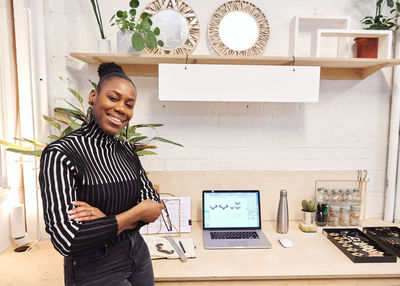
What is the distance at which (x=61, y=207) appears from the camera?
877 mm

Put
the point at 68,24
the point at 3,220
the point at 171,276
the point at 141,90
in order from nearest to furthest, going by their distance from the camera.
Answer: the point at 171,276 < the point at 3,220 < the point at 68,24 < the point at 141,90

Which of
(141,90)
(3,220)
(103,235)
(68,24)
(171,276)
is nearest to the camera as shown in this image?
(103,235)

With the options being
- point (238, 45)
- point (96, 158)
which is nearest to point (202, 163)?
point (238, 45)

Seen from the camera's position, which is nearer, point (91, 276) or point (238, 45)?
point (91, 276)

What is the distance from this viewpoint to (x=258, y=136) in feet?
6.45

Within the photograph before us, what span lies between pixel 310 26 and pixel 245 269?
1563mm

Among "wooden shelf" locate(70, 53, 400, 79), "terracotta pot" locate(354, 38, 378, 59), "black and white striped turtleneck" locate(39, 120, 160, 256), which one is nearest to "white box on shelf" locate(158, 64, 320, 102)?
"wooden shelf" locate(70, 53, 400, 79)

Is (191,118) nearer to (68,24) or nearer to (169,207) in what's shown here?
(169,207)

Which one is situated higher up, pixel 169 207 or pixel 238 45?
pixel 238 45

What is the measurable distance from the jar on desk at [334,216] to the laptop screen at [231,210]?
48 centimetres

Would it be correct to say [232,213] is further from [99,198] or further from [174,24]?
[174,24]

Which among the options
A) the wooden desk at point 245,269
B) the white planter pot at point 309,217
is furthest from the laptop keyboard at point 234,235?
the white planter pot at point 309,217

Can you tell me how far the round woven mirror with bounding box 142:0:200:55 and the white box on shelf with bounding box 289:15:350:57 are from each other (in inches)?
23.6

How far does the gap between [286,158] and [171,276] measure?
1.13 meters
